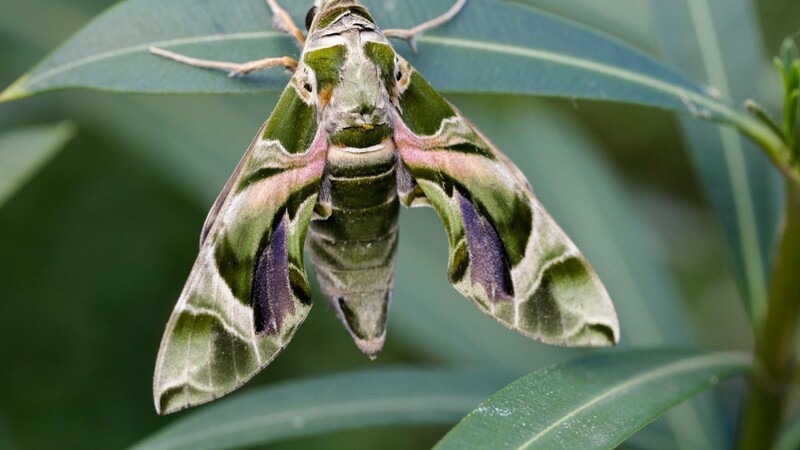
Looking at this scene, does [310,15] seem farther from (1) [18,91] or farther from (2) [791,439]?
(2) [791,439]

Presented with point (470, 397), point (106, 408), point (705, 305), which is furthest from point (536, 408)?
point (705, 305)

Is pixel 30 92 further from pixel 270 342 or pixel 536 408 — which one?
pixel 536 408

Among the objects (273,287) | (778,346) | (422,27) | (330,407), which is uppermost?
(422,27)

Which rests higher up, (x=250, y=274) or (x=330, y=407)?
(x=250, y=274)

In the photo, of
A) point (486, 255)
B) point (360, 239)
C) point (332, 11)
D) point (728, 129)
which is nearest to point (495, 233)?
point (486, 255)

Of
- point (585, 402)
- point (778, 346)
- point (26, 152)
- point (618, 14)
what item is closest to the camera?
point (585, 402)

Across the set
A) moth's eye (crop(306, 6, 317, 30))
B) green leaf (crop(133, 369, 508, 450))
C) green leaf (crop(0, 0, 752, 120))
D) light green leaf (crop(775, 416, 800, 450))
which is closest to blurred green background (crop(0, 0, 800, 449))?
light green leaf (crop(775, 416, 800, 450))
